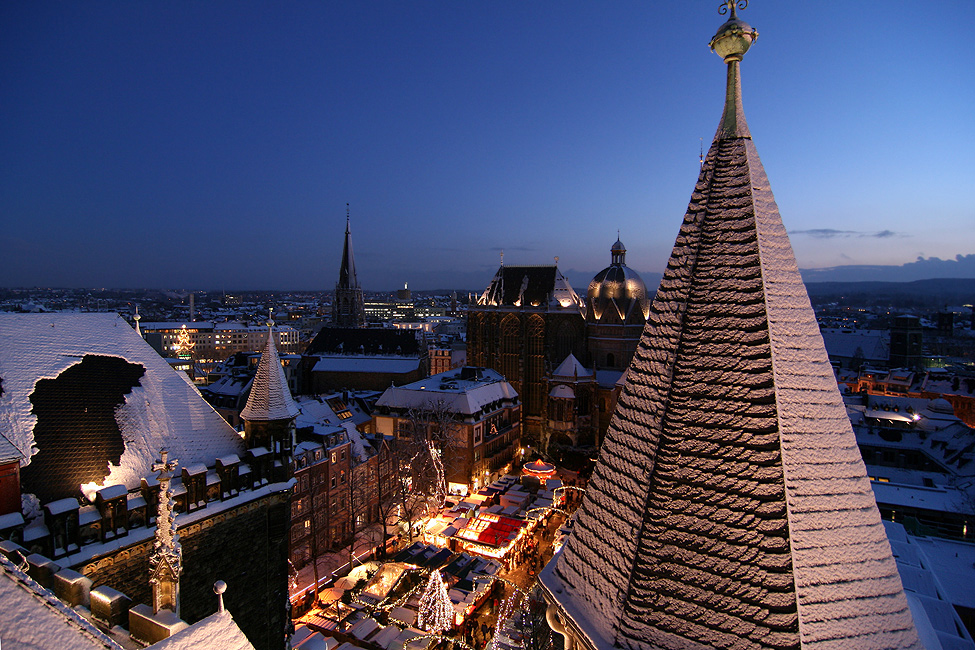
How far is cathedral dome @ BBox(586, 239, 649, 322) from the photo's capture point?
47.4m

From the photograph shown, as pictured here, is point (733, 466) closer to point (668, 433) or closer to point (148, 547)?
point (668, 433)

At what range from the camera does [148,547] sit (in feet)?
29.9

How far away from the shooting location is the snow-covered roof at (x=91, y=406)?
8.95m

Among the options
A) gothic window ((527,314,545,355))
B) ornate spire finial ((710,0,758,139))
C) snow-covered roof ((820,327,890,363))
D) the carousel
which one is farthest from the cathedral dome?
ornate spire finial ((710,0,758,139))

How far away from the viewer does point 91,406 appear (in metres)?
9.88

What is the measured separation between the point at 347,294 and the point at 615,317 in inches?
1857

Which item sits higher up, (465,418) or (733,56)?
(733,56)

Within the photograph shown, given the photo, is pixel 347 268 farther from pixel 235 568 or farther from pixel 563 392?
pixel 235 568

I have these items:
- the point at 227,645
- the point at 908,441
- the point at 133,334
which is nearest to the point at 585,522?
the point at 227,645

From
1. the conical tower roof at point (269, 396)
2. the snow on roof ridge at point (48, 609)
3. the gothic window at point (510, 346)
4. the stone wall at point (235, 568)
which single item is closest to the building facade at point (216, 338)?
the gothic window at point (510, 346)

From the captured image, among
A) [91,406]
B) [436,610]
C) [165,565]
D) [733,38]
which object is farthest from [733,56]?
[436,610]

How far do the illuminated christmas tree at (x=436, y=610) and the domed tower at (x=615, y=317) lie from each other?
30.4 meters

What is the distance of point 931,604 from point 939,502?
14.5m

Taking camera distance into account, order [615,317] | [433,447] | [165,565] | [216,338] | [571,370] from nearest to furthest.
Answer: [165,565] → [433,447] → [571,370] → [615,317] → [216,338]
